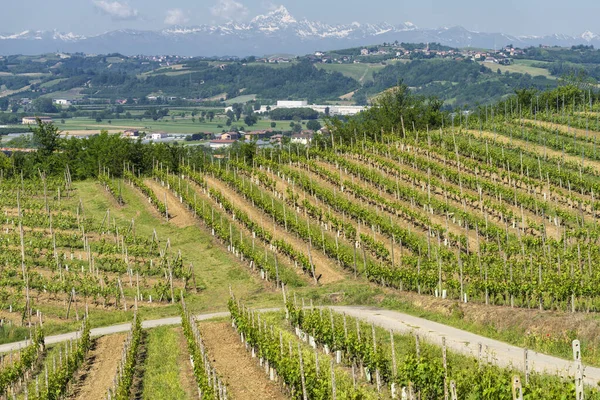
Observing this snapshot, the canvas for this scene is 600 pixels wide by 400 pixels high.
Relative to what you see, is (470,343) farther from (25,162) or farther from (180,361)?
(25,162)

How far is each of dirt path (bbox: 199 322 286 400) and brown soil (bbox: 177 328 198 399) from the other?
0.82 meters

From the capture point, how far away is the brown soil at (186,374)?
30.7 meters

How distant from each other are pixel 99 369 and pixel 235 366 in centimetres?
500

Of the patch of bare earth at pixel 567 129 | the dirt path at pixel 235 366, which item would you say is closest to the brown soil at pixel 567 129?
the patch of bare earth at pixel 567 129

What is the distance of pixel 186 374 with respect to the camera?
3288cm

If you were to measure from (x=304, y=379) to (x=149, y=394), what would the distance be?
19.4ft

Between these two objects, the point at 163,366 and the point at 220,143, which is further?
the point at 220,143

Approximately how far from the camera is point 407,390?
26906 mm

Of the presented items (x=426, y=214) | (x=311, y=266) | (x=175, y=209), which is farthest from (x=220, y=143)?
(x=311, y=266)

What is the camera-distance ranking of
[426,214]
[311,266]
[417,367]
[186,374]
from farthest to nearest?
[426,214] < [311,266] < [186,374] < [417,367]

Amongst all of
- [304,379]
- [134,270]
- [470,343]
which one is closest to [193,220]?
[134,270]

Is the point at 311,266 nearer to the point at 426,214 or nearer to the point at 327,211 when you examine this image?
the point at 426,214

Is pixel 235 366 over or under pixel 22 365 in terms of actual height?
under

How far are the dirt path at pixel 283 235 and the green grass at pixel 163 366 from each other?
11596mm
